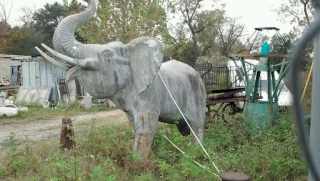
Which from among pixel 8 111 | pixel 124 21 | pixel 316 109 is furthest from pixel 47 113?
pixel 316 109

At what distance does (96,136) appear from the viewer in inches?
218

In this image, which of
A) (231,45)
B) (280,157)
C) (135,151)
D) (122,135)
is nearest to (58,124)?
(122,135)

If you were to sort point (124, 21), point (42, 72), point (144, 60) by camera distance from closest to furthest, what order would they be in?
point (144, 60), point (124, 21), point (42, 72)

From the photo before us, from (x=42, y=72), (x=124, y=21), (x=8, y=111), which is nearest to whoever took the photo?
(x=8, y=111)

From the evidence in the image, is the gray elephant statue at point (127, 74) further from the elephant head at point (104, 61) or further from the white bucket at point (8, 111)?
the white bucket at point (8, 111)

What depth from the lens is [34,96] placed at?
1531 centimetres

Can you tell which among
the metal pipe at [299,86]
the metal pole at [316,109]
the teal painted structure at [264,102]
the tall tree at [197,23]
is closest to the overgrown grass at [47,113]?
the teal painted structure at [264,102]

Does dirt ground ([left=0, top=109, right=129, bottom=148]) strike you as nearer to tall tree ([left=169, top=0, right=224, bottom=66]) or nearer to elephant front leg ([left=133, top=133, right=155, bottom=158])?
elephant front leg ([left=133, top=133, right=155, bottom=158])

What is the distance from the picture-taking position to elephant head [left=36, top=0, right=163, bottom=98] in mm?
4684

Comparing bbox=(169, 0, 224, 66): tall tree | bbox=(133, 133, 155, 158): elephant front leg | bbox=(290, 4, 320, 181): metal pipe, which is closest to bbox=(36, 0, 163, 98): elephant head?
bbox=(133, 133, 155, 158): elephant front leg

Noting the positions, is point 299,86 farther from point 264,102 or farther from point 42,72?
point 42,72

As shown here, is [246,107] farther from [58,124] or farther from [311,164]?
[311,164]

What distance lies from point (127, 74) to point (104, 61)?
1.32 feet

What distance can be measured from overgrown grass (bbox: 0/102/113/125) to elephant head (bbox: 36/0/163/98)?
6972 mm
